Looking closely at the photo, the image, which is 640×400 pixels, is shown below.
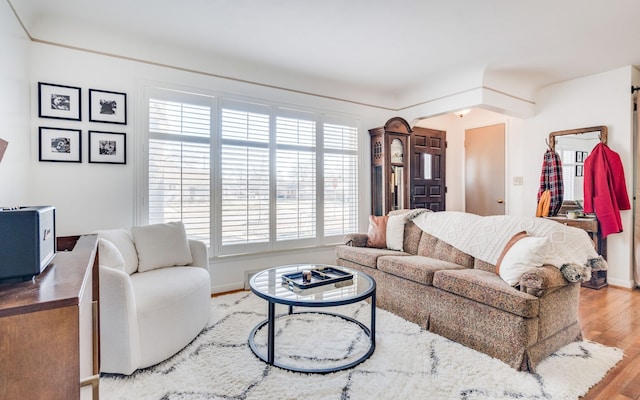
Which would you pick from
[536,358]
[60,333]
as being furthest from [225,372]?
[536,358]

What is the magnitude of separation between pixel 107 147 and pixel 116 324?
176cm

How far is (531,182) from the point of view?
4.60 meters

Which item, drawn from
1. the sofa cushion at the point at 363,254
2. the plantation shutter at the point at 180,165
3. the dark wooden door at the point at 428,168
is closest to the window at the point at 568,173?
the dark wooden door at the point at 428,168

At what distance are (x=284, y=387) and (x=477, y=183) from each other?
475cm

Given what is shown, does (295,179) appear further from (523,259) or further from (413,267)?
(523,259)

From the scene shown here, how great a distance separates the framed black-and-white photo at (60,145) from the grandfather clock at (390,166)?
3.36 m

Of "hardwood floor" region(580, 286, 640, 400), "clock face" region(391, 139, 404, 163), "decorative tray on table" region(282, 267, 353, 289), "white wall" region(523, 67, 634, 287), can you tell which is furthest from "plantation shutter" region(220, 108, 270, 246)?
"white wall" region(523, 67, 634, 287)

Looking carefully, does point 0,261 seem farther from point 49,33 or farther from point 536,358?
point 49,33

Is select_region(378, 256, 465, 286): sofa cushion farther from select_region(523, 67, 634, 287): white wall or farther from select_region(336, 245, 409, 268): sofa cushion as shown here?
select_region(523, 67, 634, 287): white wall

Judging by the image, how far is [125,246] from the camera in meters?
2.60

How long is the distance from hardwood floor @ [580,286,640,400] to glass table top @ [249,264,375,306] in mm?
1338

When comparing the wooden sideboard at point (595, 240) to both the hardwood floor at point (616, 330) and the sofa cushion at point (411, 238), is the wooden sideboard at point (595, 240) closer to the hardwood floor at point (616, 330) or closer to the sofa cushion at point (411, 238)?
the hardwood floor at point (616, 330)

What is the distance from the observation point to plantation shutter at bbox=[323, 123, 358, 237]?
437 cm

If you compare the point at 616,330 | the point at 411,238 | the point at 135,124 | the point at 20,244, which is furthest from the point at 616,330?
the point at 135,124
